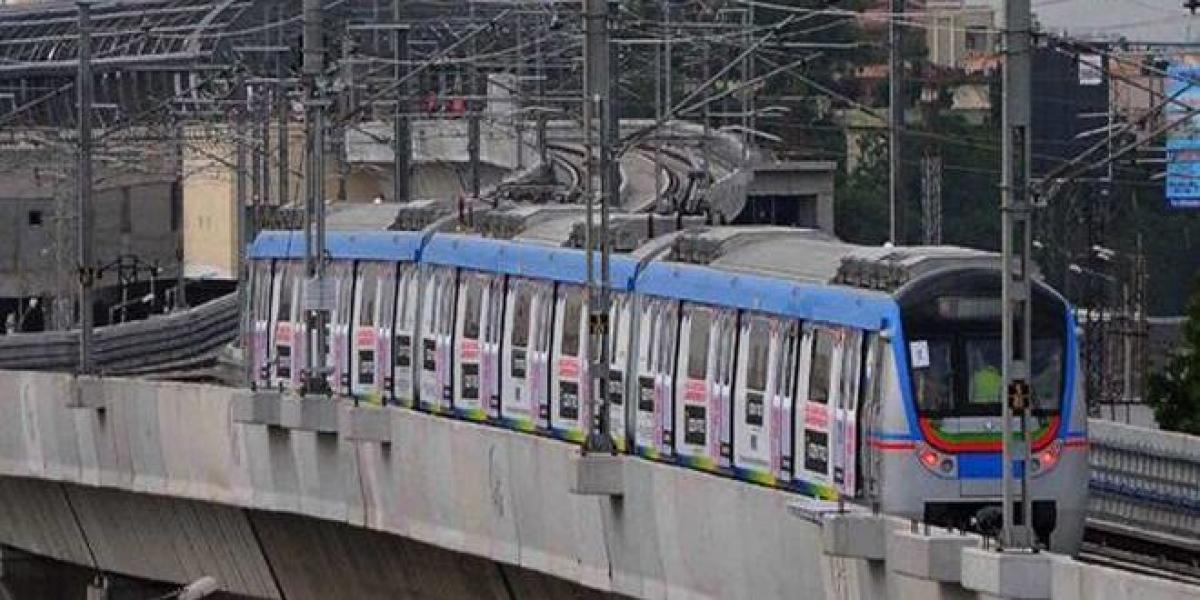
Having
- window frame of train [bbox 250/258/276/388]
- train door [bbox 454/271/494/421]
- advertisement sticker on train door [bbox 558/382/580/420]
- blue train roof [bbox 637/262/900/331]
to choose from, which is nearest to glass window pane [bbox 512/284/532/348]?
train door [bbox 454/271/494/421]

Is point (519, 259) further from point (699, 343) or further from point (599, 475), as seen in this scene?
point (599, 475)

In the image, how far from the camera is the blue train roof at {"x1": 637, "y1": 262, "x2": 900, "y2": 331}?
29.6 meters

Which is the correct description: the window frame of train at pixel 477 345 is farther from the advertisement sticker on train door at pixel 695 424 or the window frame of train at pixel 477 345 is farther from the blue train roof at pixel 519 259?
the advertisement sticker on train door at pixel 695 424

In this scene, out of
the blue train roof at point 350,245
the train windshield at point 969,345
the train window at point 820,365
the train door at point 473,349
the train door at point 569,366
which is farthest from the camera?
the blue train roof at point 350,245

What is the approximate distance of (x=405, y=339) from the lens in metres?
42.1

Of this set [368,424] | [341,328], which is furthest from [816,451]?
[341,328]

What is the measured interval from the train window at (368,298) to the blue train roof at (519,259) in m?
1.41

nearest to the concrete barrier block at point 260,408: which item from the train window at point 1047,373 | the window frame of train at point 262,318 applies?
the window frame of train at point 262,318

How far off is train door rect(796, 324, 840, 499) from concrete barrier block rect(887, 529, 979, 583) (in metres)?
4.36

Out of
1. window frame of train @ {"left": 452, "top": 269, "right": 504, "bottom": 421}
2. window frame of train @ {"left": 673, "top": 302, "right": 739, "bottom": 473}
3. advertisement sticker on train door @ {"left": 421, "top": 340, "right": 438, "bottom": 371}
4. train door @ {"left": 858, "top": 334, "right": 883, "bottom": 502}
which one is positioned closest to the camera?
train door @ {"left": 858, "top": 334, "right": 883, "bottom": 502}

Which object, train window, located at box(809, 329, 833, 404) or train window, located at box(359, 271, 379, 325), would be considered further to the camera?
train window, located at box(359, 271, 379, 325)

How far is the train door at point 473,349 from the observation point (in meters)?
39.6

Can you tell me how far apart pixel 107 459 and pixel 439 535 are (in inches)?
354

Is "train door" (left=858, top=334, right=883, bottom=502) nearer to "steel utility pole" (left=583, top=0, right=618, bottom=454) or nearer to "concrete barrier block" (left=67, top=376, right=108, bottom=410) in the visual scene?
"steel utility pole" (left=583, top=0, right=618, bottom=454)
